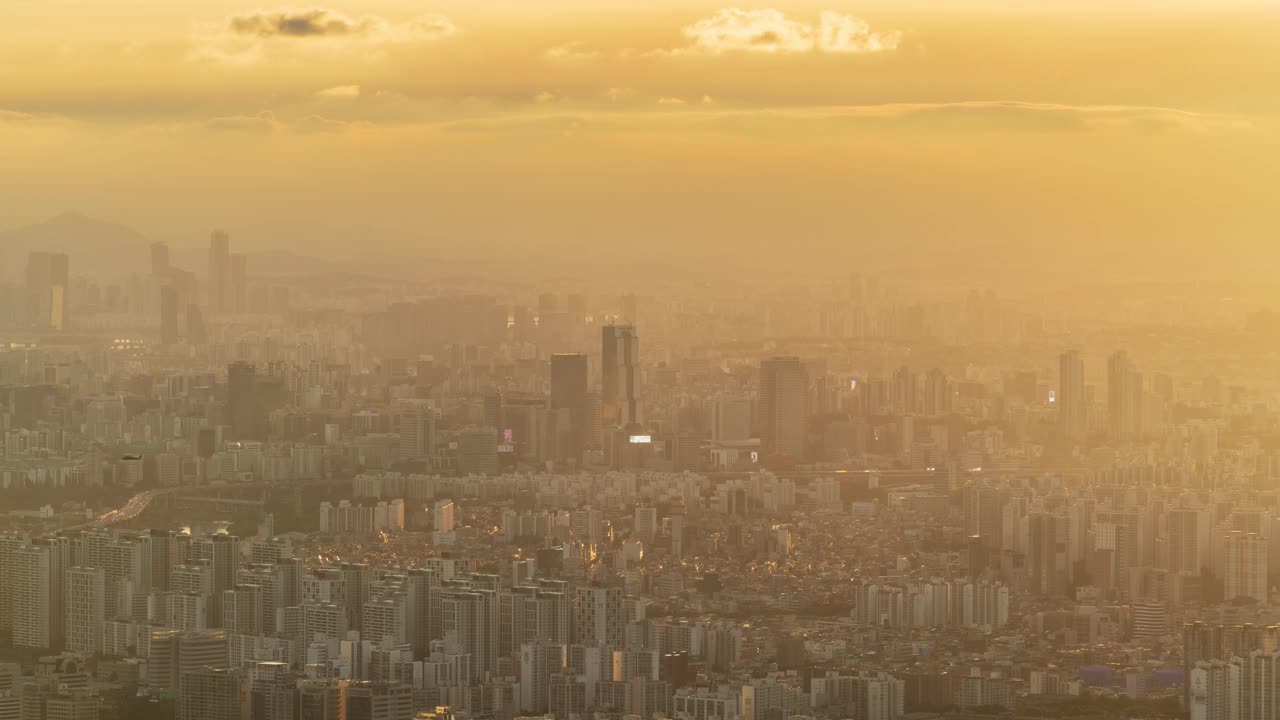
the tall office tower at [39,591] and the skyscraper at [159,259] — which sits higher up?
the skyscraper at [159,259]

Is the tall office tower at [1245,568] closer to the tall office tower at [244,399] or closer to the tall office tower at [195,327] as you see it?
the tall office tower at [244,399]

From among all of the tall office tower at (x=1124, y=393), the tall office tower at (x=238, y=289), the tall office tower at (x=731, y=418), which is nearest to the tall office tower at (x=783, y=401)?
the tall office tower at (x=731, y=418)

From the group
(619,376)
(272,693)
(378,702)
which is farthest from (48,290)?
(378,702)

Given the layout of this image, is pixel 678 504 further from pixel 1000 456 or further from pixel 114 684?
pixel 114 684

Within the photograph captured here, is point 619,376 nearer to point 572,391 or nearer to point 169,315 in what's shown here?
point 572,391

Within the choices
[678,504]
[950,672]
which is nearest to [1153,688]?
[950,672]

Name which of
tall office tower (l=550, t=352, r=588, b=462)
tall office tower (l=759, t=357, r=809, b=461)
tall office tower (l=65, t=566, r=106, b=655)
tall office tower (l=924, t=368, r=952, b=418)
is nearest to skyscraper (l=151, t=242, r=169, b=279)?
tall office tower (l=550, t=352, r=588, b=462)
